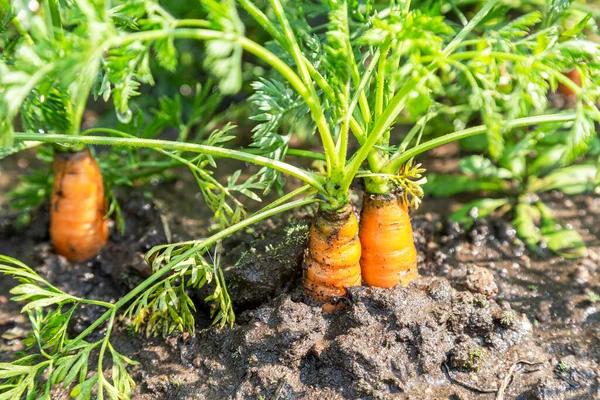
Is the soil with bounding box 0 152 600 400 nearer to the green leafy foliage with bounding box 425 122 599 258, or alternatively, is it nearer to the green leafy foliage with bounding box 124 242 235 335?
the green leafy foliage with bounding box 124 242 235 335

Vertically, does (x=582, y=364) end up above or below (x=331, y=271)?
below

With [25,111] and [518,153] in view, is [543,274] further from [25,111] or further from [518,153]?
[25,111]

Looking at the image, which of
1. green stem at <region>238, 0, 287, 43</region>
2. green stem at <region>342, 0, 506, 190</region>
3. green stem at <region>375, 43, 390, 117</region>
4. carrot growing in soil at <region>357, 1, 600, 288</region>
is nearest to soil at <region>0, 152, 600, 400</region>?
carrot growing in soil at <region>357, 1, 600, 288</region>

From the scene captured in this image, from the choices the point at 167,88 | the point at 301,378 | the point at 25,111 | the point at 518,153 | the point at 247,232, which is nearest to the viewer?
the point at 301,378

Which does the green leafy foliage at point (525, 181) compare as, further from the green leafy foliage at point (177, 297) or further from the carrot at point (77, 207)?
the carrot at point (77, 207)

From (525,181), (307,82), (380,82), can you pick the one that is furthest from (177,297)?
(525,181)

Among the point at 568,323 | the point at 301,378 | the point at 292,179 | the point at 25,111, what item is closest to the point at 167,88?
the point at 292,179
